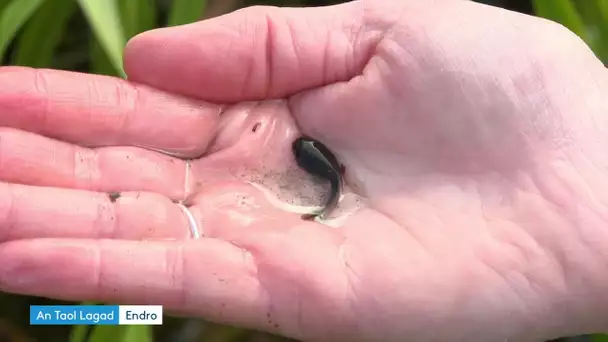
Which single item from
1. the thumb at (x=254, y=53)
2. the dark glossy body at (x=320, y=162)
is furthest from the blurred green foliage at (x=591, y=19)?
the dark glossy body at (x=320, y=162)

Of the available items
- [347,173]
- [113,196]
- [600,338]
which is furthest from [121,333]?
[600,338]

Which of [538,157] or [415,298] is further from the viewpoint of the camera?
[538,157]

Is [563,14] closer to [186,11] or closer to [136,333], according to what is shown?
[186,11]

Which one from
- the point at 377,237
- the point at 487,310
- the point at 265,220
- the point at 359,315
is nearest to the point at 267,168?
the point at 265,220

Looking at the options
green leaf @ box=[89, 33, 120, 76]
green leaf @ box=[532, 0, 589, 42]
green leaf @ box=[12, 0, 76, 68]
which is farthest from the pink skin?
green leaf @ box=[12, 0, 76, 68]

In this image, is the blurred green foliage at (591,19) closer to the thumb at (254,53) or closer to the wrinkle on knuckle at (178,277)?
the thumb at (254,53)

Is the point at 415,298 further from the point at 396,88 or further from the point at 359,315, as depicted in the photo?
the point at 396,88
